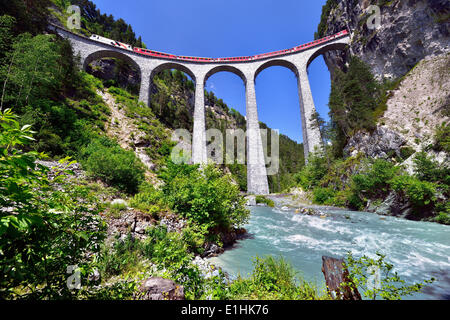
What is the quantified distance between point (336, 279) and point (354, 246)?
356cm

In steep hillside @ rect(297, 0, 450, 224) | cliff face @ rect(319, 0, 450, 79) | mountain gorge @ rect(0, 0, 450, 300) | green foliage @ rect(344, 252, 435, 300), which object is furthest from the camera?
cliff face @ rect(319, 0, 450, 79)

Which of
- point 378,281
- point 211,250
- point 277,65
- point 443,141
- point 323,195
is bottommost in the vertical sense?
point 211,250

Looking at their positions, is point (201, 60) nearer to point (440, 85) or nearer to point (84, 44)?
point (84, 44)

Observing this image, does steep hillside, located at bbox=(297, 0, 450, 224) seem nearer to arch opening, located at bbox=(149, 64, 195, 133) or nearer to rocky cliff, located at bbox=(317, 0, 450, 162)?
rocky cliff, located at bbox=(317, 0, 450, 162)

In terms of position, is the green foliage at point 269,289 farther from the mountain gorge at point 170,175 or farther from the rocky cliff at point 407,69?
the rocky cliff at point 407,69

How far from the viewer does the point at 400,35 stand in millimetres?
16656

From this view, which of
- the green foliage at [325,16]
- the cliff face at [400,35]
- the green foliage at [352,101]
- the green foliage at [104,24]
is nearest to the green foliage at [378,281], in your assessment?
the green foliage at [352,101]

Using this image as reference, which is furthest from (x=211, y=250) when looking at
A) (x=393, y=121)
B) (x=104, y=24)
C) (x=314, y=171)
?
(x=104, y=24)

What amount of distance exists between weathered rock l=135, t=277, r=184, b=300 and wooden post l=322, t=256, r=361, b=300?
2081mm

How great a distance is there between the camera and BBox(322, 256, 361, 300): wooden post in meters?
2.34

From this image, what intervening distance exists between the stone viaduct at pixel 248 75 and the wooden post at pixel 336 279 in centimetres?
1881

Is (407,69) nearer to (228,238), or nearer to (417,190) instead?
(417,190)

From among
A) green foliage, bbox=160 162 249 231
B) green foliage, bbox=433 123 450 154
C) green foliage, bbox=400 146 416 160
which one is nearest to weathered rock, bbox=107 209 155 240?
green foliage, bbox=160 162 249 231
